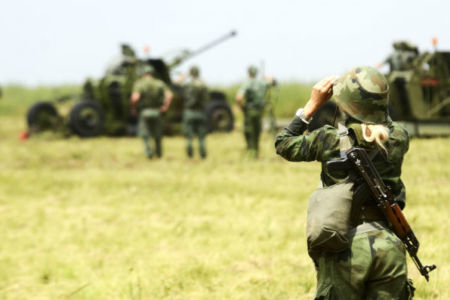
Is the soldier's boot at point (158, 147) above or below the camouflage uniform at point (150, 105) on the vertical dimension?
below

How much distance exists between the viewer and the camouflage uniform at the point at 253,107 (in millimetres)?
11312

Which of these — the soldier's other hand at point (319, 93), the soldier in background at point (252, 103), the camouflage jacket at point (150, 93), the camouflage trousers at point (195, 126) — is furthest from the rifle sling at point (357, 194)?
the camouflage jacket at point (150, 93)

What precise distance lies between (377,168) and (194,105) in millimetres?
9297

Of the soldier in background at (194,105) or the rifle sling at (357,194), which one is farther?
the soldier in background at (194,105)

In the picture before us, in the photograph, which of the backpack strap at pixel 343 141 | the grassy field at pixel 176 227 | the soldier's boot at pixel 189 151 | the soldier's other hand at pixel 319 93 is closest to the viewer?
the backpack strap at pixel 343 141

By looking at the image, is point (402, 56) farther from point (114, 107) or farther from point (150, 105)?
point (114, 107)

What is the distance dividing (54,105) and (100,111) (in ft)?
5.13

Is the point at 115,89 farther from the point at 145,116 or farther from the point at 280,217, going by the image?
Answer: the point at 280,217

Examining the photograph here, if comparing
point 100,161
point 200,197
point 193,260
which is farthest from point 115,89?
point 193,260

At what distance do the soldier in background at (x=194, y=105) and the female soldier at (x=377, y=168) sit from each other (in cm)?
906

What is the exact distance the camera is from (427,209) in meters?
6.40

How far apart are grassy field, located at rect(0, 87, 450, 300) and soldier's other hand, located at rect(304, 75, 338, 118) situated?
5.96 feet

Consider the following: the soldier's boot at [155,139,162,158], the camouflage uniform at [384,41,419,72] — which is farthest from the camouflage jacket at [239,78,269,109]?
the camouflage uniform at [384,41,419,72]

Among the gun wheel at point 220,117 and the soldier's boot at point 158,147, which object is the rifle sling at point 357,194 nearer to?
the soldier's boot at point 158,147
